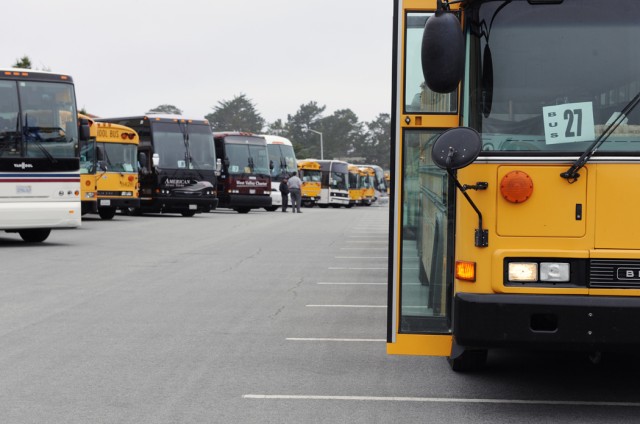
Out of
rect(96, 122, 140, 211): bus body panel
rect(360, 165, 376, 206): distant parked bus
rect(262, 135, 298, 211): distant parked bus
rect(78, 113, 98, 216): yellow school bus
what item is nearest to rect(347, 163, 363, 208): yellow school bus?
rect(360, 165, 376, 206): distant parked bus

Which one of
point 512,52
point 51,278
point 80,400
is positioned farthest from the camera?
point 51,278

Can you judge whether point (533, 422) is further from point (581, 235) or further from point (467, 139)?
point (467, 139)

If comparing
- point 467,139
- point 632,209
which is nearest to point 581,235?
point 632,209

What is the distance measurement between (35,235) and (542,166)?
1751cm

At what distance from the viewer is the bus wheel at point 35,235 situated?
22203 millimetres

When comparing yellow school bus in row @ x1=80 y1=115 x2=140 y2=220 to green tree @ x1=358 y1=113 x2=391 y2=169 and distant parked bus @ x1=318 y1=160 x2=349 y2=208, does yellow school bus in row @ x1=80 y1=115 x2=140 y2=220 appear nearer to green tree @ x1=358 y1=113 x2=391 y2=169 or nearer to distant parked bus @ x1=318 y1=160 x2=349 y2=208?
distant parked bus @ x1=318 y1=160 x2=349 y2=208

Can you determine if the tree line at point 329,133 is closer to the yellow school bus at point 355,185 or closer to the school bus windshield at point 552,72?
the yellow school bus at point 355,185

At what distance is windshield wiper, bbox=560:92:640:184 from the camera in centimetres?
625

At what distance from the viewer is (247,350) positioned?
9062 millimetres

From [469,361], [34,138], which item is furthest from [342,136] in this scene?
[469,361]

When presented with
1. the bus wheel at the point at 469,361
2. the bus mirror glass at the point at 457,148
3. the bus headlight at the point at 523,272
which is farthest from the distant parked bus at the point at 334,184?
the bus mirror glass at the point at 457,148

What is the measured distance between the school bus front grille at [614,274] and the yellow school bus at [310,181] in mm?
55047

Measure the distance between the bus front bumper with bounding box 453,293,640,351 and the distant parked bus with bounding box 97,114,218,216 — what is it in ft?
103

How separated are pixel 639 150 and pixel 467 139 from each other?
3.38ft
